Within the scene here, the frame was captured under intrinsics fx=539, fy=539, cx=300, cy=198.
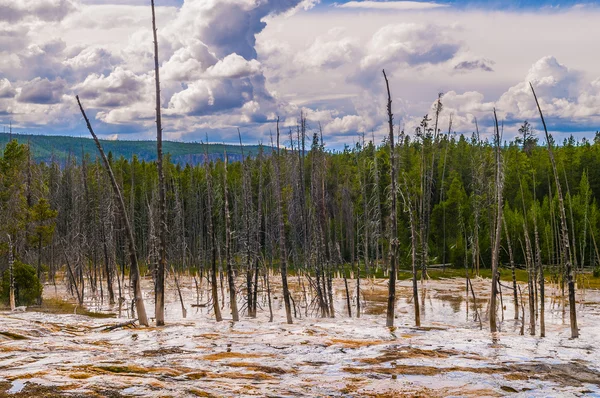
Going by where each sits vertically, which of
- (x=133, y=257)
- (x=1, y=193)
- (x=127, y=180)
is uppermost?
(x=127, y=180)

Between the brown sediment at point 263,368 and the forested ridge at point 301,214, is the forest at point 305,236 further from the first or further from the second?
the brown sediment at point 263,368

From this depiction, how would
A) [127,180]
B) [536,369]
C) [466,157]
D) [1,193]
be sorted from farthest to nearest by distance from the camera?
1. [127,180]
2. [466,157]
3. [1,193]
4. [536,369]

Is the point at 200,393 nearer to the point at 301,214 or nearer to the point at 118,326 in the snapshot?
the point at 118,326

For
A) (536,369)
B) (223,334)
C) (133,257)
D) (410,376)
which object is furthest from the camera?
(133,257)

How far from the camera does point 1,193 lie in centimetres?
3697

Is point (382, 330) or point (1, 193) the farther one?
point (1, 193)

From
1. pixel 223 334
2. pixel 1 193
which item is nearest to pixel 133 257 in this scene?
pixel 223 334

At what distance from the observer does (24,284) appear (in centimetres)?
3284

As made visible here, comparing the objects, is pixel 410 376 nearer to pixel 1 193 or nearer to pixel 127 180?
pixel 1 193

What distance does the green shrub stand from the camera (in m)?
32.5

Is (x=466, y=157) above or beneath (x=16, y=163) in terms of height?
above

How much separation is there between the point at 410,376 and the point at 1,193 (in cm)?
3385

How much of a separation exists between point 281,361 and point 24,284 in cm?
2495

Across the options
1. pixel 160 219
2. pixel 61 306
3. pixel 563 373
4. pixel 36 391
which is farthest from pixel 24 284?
pixel 563 373
